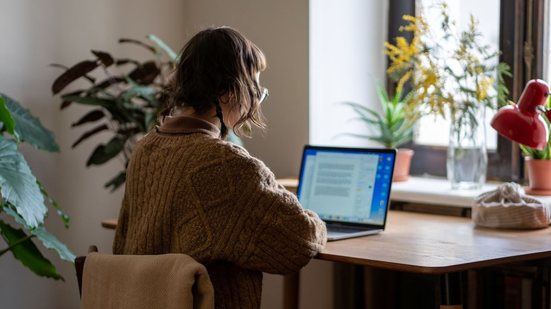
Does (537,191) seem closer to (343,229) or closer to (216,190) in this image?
(343,229)

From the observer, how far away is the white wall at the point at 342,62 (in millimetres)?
3178

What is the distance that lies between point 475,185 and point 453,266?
2.81ft

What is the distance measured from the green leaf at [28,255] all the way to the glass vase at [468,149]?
1252 mm

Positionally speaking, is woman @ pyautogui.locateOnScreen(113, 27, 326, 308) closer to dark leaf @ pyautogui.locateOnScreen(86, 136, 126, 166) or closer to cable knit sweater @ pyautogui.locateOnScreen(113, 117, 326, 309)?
cable knit sweater @ pyautogui.locateOnScreen(113, 117, 326, 309)

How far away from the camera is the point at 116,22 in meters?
3.33

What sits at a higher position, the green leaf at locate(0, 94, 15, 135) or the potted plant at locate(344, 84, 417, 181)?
the green leaf at locate(0, 94, 15, 135)

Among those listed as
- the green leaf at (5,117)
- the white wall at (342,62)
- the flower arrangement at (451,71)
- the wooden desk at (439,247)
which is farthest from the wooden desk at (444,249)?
the green leaf at (5,117)

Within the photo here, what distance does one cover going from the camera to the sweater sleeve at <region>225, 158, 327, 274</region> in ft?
6.70

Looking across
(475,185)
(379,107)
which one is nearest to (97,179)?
(379,107)

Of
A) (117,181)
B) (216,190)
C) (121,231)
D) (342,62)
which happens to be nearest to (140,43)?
(117,181)

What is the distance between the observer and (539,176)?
2.75 meters

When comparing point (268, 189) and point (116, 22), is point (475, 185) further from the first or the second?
point (116, 22)

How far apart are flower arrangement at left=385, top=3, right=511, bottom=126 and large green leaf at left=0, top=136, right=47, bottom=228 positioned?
118 centimetres

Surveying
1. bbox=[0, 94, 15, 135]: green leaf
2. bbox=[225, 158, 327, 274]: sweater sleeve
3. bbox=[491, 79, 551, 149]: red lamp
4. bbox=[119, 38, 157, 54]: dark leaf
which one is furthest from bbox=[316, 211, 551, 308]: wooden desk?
bbox=[119, 38, 157, 54]: dark leaf
